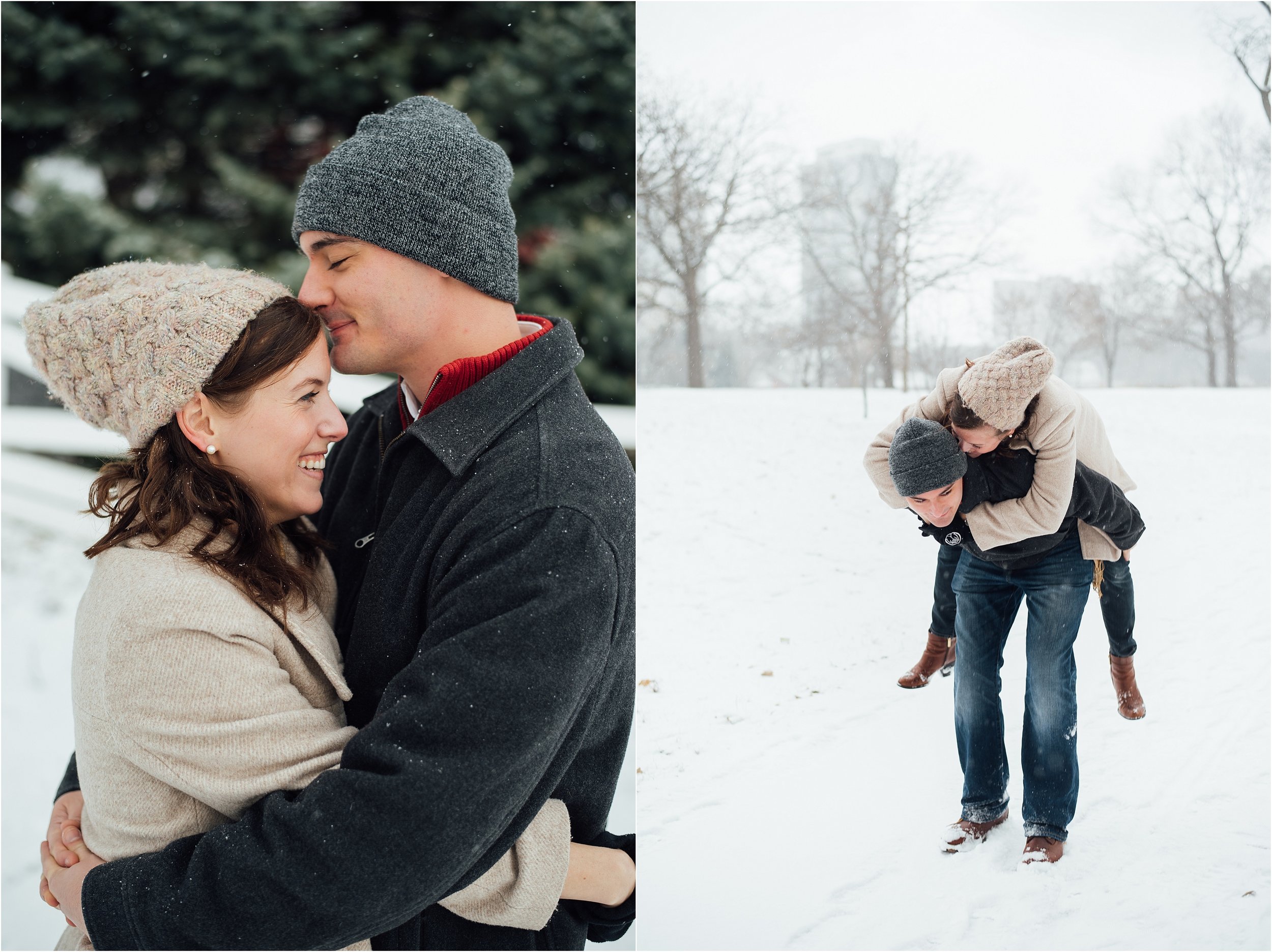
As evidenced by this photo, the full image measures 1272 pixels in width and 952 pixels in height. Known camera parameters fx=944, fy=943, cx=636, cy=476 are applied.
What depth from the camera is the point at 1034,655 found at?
74.4 inches

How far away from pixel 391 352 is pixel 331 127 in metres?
2.19

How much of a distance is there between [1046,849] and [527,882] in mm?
1139

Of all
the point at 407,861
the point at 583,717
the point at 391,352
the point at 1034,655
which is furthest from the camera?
the point at 1034,655

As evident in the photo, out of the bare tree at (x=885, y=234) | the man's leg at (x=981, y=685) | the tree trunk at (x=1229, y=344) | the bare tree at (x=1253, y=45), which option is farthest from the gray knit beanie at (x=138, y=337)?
the bare tree at (x=1253, y=45)

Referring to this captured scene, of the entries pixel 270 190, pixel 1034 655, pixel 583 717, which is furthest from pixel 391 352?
pixel 270 190

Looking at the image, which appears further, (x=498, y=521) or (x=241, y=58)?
(x=241, y=58)

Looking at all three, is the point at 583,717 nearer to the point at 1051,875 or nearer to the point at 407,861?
the point at 407,861

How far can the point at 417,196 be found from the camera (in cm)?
150

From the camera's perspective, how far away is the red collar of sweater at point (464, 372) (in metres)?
1.49

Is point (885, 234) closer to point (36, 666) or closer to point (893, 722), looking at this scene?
point (893, 722)

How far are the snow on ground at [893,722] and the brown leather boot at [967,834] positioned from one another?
2 cm

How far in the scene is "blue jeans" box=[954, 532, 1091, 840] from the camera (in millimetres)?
1874

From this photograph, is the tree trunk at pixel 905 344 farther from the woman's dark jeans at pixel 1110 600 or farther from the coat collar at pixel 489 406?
the coat collar at pixel 489 406

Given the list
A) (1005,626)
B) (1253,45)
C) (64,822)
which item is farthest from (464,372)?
(1253,45)
